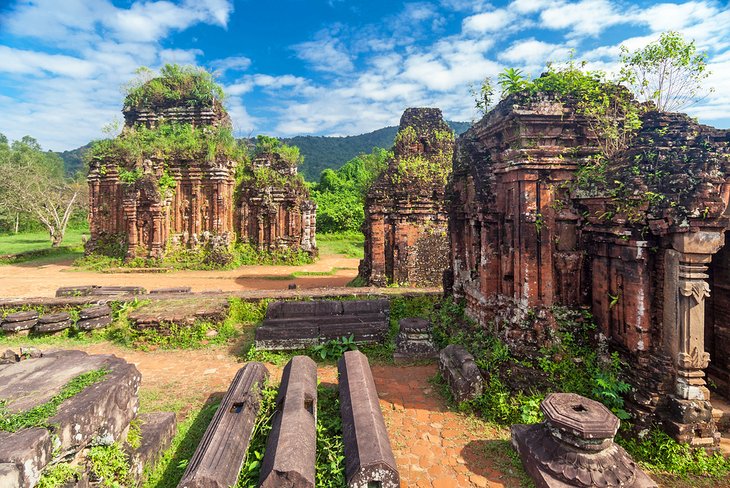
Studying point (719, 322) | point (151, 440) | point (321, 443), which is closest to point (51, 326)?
point (151, 440)

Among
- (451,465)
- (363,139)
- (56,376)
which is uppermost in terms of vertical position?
(363,139)

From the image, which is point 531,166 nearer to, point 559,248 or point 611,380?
point 559,248

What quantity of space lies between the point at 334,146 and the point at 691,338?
8322 centimetres

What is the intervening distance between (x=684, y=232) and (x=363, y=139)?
277 ft

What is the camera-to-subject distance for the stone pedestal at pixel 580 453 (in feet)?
12.0

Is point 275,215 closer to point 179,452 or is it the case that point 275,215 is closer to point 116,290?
point 116,290

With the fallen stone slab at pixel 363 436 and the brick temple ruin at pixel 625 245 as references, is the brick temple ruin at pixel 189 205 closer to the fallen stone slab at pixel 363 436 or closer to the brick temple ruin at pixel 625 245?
the brick temple ruin at pixel 625 245

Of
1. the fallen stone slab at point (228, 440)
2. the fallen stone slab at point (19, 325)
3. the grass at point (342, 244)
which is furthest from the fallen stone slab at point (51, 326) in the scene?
A: the grass at point (342, 244)

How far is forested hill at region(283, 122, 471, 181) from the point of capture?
259 feet

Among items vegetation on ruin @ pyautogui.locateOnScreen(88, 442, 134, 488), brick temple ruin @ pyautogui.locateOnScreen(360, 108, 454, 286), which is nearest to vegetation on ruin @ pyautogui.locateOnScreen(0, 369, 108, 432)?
vegetation on ruin @ pyautogui.locateOnScreen(88, 442, 134, 488)

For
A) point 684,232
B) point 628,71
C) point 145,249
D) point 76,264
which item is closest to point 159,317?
point 684,232

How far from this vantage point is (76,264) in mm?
20594

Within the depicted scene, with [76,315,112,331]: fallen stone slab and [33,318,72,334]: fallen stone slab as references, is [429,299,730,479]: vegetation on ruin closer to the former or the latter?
[76,315,112,331]: fallen stone slab

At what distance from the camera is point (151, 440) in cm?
448
